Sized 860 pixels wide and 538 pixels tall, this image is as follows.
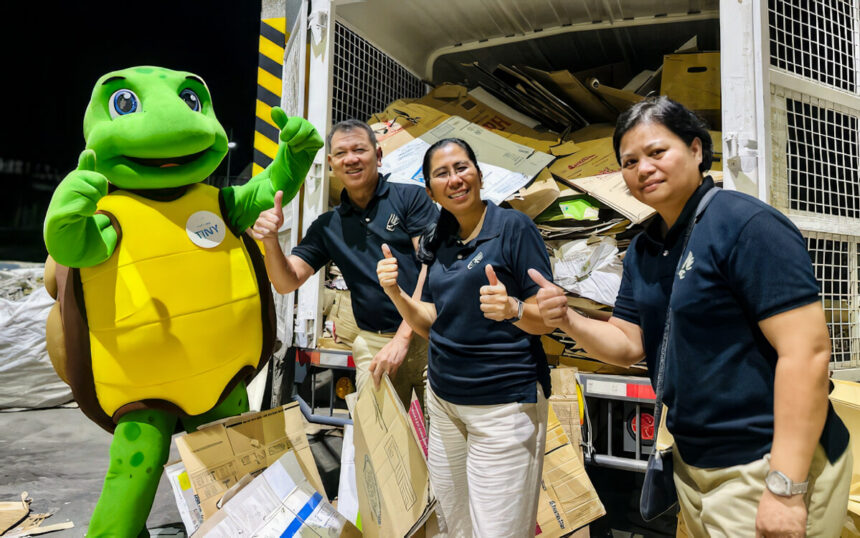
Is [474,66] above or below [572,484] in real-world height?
above

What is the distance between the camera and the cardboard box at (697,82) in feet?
10.1

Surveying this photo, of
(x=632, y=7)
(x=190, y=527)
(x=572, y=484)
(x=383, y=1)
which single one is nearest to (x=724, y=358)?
(x=572, y=484)

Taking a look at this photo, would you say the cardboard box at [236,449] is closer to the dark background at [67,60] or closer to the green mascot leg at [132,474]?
the green mascot leg at [132,474]

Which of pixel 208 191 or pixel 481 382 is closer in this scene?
pixel 481 382

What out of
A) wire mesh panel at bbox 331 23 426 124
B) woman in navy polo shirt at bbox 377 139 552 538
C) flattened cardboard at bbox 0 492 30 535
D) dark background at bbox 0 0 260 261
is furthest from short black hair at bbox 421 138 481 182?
dark background at bbox 0 0 260 261

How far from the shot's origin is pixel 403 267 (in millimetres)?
2133

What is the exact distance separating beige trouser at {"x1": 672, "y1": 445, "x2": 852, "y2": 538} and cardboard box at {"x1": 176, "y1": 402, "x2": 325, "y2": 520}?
1490mm

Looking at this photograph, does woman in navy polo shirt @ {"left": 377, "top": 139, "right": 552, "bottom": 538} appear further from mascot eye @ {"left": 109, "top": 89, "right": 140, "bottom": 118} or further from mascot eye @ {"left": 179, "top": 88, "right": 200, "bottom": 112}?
mascot eye @ {"left": 109, "top": 89, "right": 140, "bottom": 118}

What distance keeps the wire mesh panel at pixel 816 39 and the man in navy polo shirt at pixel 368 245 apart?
159cm

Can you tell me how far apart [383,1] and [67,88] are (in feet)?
23.9

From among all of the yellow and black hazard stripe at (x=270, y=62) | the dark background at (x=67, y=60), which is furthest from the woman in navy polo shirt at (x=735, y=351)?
the dark background at (x=67, y=60)

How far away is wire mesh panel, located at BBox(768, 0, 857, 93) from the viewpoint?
87.5 inches

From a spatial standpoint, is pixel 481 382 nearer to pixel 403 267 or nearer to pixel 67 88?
pixel 403 267

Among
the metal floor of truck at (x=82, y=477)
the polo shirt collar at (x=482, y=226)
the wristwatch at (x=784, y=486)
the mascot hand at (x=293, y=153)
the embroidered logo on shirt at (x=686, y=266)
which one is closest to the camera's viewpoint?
the wristwatch at (x=784, y=486)
